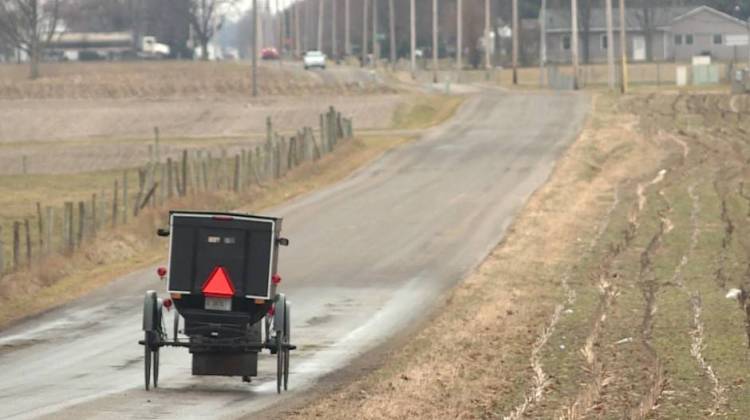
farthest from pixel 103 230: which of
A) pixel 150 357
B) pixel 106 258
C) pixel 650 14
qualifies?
pixel 650 14

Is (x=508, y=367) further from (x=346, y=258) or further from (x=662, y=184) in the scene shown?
(x=662, y=184)

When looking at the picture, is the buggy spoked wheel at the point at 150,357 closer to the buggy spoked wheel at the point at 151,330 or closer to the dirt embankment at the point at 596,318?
the buggy spoked wheel at the point at 151,330

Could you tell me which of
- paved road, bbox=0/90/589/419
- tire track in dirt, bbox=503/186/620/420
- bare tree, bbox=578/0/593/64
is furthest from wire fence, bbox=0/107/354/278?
bare tree, bbox=578/0/593/64

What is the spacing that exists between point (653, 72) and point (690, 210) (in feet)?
219

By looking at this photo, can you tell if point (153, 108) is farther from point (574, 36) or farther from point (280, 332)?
point (280, 332)

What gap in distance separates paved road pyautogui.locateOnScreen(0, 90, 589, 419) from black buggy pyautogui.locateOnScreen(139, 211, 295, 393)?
0.57 metres

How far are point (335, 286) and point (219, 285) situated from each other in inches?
482

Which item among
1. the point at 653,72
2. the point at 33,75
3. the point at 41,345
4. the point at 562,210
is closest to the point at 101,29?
the point at 33,75

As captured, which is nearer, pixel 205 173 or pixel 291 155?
pixel 205 173

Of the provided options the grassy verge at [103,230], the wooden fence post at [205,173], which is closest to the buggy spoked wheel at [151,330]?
the grassy verge at [103,230]

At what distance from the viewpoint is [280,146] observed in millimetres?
49594

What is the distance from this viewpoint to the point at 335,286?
95.0 feet

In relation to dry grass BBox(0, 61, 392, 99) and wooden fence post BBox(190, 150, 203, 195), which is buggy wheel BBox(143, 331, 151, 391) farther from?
dry grass BBox(0, 61, 392, 99)

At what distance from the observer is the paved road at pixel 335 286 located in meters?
17.1
